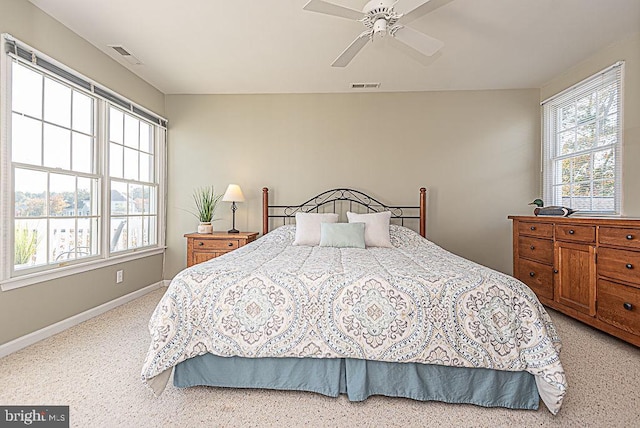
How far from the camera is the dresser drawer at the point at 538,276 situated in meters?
3.15

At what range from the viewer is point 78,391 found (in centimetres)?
179

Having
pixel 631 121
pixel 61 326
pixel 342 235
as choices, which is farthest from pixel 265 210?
pixel 631 121

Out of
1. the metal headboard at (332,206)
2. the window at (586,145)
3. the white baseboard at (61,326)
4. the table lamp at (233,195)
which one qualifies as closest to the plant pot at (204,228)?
the table lamp at (233,195)

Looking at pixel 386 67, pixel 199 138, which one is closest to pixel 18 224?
pixel 199 138

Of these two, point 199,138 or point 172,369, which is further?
point 199,138

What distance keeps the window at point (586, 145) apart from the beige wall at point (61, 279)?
4.88 m

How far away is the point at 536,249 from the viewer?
3309 mm

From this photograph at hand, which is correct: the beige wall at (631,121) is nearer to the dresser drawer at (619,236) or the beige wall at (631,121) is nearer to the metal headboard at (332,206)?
the dresser drawer at (619,236)

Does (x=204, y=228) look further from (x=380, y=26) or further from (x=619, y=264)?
(x=619, y=264)

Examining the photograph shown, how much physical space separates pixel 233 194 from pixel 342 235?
1.53 meters

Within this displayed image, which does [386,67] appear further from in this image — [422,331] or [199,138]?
[422,331]

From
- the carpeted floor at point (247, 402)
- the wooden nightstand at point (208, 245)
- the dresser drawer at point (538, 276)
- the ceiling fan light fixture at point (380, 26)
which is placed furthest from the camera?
the wooden nightstand at point (208, 245)

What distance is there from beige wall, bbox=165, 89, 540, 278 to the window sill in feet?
2.41

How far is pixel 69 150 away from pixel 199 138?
1.63 metres
